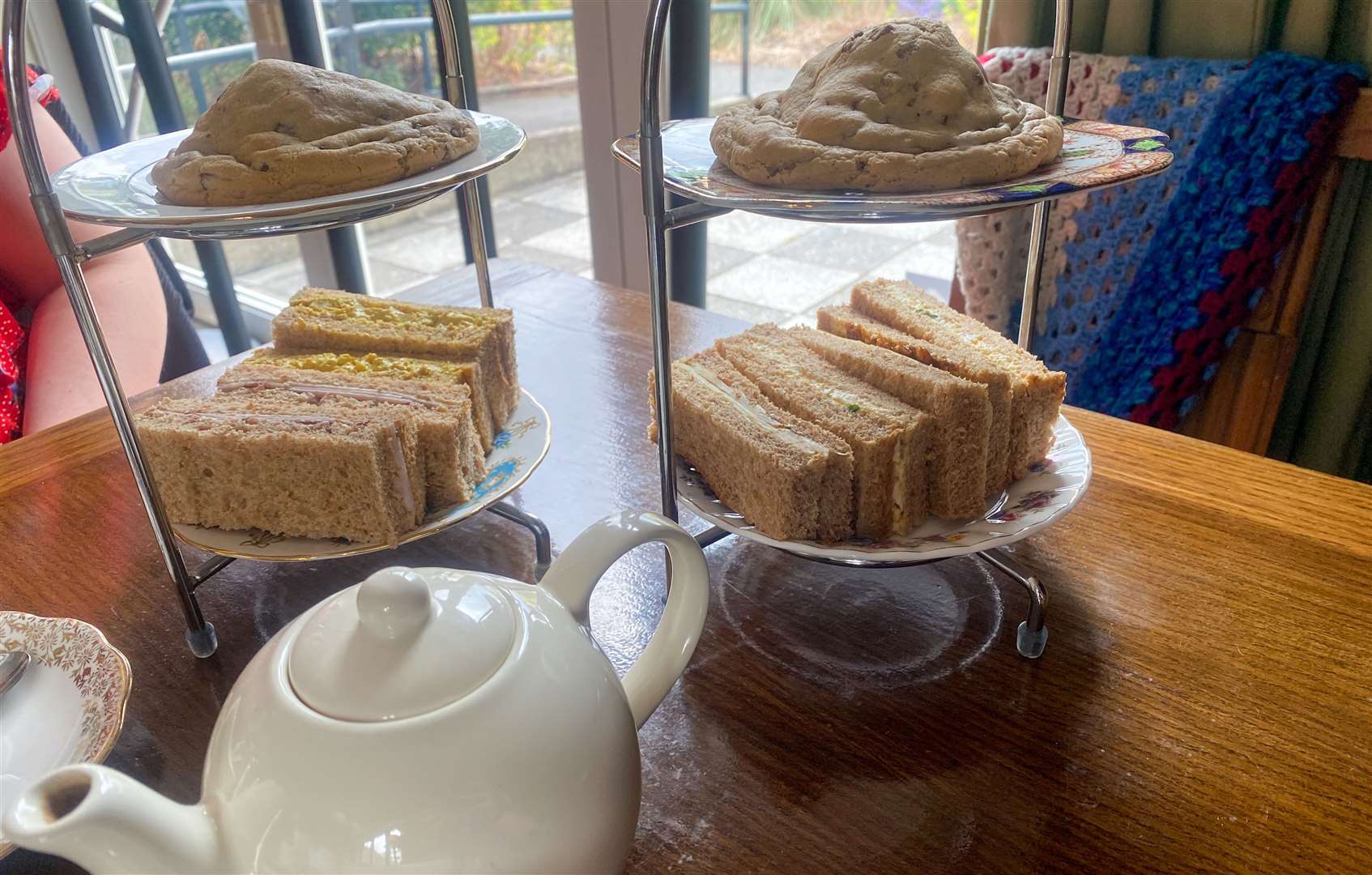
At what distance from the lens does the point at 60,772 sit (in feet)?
1.14

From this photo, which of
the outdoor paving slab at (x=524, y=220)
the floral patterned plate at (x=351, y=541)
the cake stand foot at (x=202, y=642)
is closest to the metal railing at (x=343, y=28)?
the outdoor paving slab at (x=524, y=220)

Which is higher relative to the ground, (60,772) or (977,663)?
(60,772)

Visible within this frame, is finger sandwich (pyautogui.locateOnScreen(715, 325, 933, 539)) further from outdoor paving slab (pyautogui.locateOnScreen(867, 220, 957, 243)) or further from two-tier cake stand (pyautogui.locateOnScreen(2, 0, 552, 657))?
outdoor paving slab (pyautogui.locateOnScreen(867, 220, 957, 243))

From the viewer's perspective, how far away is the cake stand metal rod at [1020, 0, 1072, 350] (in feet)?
2.41

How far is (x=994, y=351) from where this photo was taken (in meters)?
0.76

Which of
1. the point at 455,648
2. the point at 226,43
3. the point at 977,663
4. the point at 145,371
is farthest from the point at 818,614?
the point at 226,43

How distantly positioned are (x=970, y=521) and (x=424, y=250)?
8.93ft

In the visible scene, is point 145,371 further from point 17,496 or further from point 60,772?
point 60,772

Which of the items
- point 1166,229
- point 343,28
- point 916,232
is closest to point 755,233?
point 916,232

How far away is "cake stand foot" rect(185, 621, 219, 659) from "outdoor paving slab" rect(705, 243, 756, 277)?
179 cm

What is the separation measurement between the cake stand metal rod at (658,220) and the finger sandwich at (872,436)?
0.41ft

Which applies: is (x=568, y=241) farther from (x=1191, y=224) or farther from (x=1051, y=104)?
(x=1051, y=104)

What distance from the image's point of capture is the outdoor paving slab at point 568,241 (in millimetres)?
2762

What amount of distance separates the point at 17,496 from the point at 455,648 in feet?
2.30
